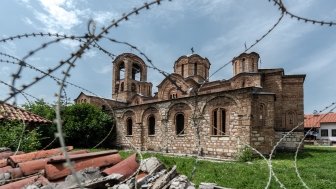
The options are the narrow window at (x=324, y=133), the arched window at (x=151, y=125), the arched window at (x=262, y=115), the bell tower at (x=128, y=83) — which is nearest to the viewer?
the arched window at (x=262, y=115)

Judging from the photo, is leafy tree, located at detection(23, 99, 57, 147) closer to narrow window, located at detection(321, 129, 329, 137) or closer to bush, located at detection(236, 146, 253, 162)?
bush, located at detection(236, 146, 253, 162)

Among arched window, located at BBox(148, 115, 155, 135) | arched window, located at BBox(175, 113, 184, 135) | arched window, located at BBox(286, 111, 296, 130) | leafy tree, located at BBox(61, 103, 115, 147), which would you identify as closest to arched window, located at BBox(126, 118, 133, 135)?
leafy tree, located at BBox(61, 103, 115, 147)

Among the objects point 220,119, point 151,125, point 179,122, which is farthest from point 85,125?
point 220,119

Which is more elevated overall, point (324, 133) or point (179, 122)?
point (179, 122)

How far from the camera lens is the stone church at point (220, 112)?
58.8 feet

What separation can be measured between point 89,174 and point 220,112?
1544cm

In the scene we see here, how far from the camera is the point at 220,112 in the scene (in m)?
19.1

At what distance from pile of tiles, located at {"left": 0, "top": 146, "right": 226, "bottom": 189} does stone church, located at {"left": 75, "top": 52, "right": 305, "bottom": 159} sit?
9740 millimetres

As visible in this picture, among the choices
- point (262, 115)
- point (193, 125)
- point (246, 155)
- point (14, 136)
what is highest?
point (262, 115)

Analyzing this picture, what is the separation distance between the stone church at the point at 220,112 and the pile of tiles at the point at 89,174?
9.74 m

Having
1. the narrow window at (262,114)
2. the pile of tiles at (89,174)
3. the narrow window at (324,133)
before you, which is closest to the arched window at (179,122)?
the narrow window at (262,114)

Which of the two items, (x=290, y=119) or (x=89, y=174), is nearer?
(x=89, y=174)

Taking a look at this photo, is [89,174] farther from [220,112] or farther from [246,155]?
[220,112]

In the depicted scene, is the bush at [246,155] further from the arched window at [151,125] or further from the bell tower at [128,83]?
the bell tower at [128,83]
